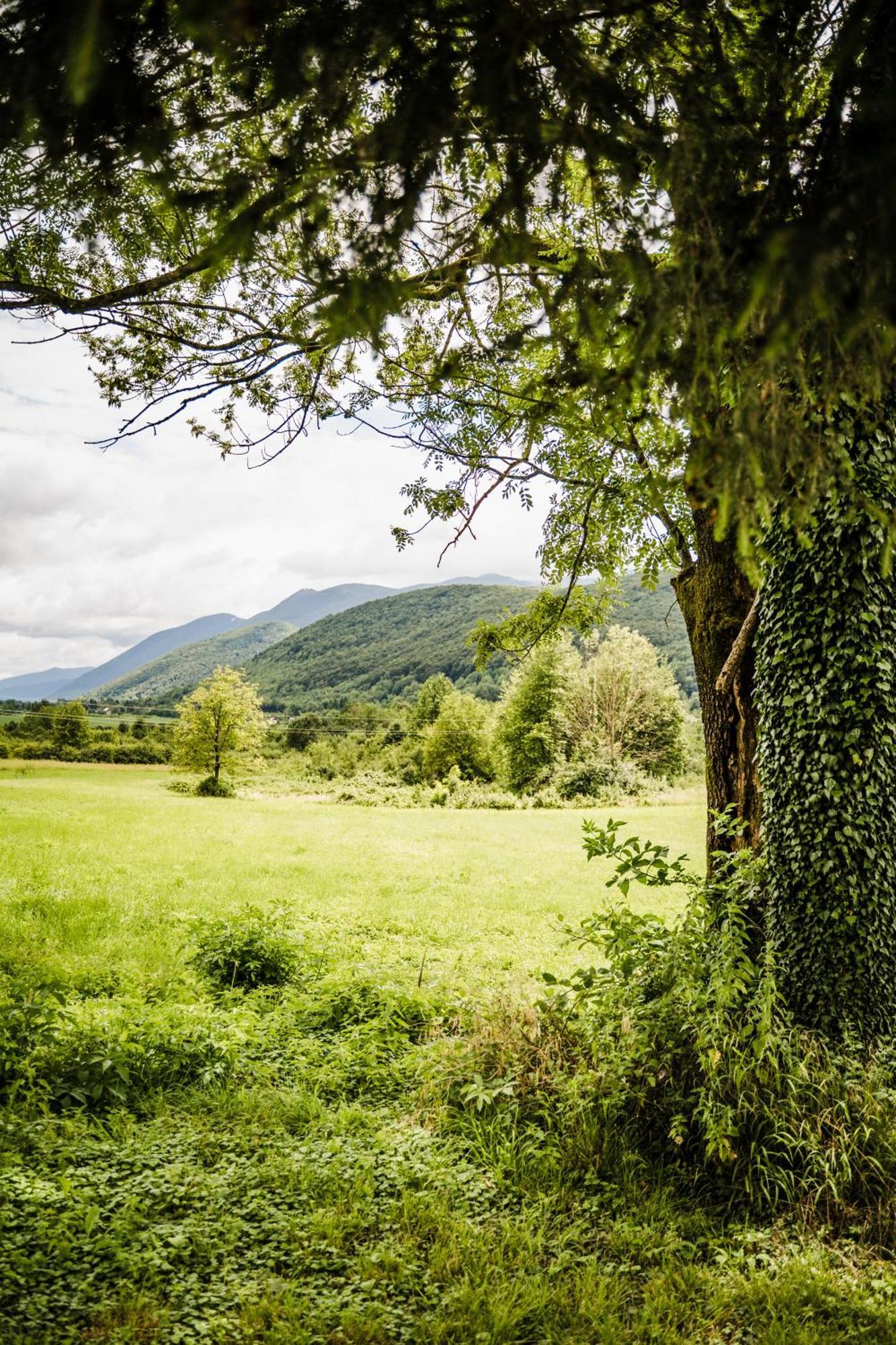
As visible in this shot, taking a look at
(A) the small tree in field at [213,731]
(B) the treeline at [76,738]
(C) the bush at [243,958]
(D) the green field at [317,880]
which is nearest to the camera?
(C) the bush at [243,958]

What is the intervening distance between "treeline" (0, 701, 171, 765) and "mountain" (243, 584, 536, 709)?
32.6 meters

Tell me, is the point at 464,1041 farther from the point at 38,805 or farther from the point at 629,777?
the point at 629,777

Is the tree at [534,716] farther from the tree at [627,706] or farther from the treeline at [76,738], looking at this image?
the treeline at [76,738]

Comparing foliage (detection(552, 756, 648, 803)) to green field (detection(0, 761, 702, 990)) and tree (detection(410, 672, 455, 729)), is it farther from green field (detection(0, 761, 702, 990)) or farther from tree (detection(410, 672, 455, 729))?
tree (detection(410, 672, 455, 729))

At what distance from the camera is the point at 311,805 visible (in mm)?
32688

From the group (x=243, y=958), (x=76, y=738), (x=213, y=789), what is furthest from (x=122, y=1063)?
(x=76, y=738)

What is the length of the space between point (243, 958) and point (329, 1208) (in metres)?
3.91

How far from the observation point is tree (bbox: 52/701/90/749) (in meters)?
48.8

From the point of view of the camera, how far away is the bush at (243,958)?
7.27m

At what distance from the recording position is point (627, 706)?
4100cm

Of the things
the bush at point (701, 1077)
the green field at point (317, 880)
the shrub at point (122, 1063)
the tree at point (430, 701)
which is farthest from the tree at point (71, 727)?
the bush at point (701, 1077)

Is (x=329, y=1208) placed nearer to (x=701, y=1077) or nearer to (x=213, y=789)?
(x=701, y=1077)

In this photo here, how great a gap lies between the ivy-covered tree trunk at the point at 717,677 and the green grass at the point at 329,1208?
2.36 metres

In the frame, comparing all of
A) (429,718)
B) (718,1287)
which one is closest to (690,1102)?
(718,1287)
